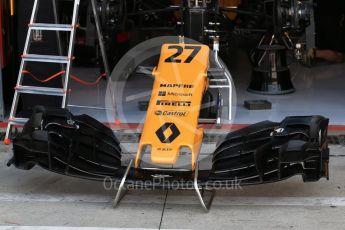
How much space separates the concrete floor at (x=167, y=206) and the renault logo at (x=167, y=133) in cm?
52

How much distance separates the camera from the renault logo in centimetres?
494

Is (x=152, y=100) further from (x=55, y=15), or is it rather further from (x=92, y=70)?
(x=92, y=70)

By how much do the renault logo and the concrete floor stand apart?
1.70 feet

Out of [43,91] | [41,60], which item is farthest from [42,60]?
[43,91]

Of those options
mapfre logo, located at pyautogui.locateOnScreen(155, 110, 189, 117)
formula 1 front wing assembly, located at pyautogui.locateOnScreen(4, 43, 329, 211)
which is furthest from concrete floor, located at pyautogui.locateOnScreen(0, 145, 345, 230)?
mapfre logo, located at pyautogui.locateOnScreen(155, 110, 189, 117)

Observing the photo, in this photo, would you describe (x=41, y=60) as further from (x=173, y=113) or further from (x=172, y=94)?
(x=173, y=113)

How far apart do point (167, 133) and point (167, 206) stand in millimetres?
566

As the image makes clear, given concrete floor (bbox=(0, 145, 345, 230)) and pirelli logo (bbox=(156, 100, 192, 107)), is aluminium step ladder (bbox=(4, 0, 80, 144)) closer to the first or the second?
concrete floor (bbox=(0, 145, 345, 230))

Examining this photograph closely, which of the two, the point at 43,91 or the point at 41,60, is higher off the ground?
the point at 41,60

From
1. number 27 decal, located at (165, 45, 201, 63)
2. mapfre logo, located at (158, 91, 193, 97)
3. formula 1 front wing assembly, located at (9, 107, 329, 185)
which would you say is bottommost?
formula 1 front wing assembly, located at (9, 107, 329, 185)

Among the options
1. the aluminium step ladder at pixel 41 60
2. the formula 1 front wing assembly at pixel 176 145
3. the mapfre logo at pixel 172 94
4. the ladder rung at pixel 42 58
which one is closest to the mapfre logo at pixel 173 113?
the formula 1 front wing assembly at pixel 176 145

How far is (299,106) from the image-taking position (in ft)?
25.9

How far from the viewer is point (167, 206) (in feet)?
16.4

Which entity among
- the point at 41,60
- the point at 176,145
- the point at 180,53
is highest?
the point at 180,53
